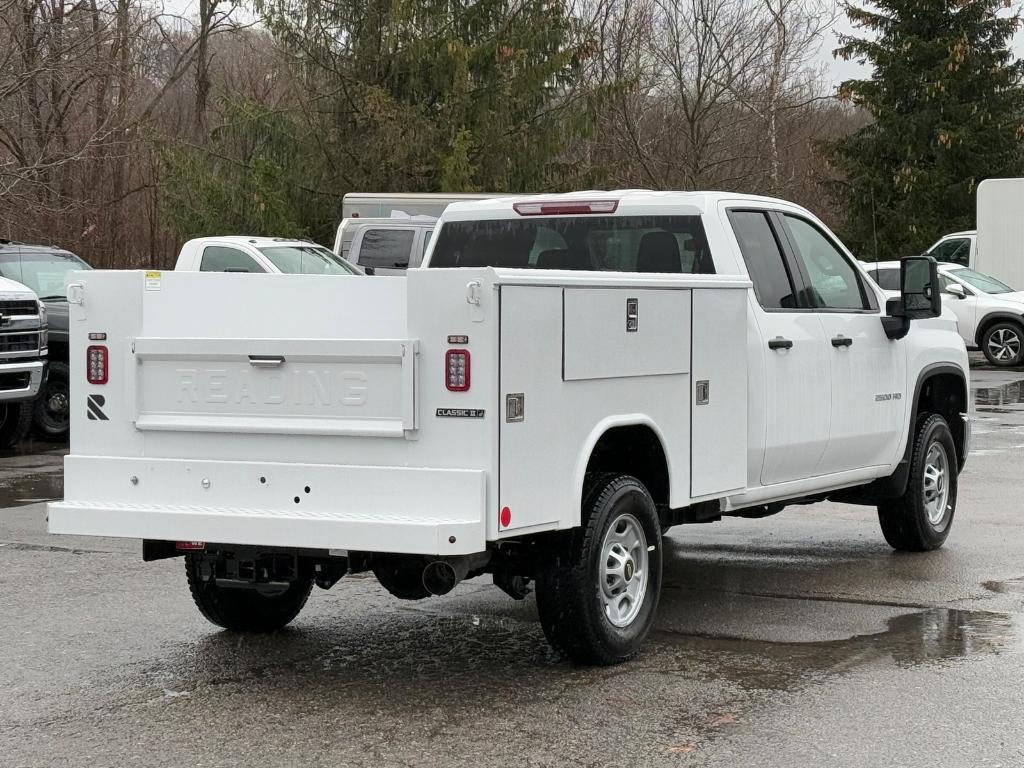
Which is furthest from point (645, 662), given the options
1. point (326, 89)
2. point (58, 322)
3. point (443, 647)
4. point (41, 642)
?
point (326, 89)

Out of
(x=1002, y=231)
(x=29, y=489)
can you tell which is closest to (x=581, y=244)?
(x=29, y=489)

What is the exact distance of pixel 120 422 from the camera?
6.59m

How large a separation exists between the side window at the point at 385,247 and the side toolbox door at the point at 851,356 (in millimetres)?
15022

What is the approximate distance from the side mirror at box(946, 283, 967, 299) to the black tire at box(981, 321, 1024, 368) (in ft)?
2.48

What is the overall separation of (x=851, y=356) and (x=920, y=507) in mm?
1374

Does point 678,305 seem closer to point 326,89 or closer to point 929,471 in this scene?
point 929,471

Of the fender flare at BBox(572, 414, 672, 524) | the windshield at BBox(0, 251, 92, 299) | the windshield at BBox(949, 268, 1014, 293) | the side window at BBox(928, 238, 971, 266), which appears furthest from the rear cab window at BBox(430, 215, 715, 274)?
the side window at BBox(928, 238, 971, 266)

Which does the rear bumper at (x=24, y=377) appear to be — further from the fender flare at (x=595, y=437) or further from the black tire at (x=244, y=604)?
the fender flare at (x=595, y=437)

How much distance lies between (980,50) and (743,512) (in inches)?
1397

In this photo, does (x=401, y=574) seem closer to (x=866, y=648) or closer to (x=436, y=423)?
(x=436, y=423)

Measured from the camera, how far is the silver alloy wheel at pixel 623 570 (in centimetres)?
669

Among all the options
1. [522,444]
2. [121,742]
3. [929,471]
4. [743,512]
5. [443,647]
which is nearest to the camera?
[121,742]

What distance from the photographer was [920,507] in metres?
9.58

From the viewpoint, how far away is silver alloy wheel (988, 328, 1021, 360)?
88.3 feet
